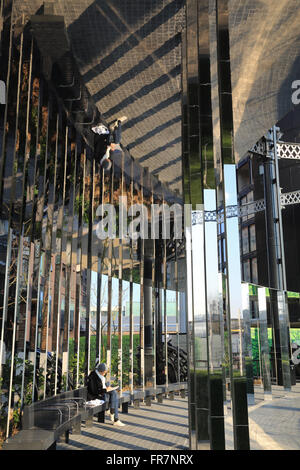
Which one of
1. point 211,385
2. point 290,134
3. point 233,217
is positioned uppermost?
point 290,134

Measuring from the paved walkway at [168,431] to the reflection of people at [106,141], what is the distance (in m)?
5.20

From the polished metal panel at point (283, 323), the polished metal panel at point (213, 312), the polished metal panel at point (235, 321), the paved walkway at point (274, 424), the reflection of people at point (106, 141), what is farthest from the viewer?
the polished metal panel at point (283, 323)

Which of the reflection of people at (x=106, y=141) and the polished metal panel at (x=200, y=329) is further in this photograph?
the reflection of people at (x=106, y=141)

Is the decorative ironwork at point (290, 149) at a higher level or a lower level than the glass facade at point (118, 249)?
higher

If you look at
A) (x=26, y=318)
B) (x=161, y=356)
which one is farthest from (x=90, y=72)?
(x=161, y=356)

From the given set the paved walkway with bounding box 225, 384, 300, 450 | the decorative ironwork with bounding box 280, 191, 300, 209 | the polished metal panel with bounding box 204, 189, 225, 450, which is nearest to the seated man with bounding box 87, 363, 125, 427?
the paved walkway with bounding box 225, 384, 300, 450

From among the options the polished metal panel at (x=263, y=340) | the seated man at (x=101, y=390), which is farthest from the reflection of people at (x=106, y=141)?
the polished metal panel at (x=263, y=340)

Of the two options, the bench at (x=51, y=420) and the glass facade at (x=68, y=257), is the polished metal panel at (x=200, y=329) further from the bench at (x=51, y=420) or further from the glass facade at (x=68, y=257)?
the glass facade at (x=68, y=257)

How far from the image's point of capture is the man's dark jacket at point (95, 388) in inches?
307

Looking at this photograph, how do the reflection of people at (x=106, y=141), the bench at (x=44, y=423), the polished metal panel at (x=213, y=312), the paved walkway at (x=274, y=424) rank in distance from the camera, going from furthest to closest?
the reflection of people at (x=106, y=141) → the paved walkway at (x=274, y=424) → the bench at (x=44, y=423) → the polished metal panel at (x=213, y=312)

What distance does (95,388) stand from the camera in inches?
307

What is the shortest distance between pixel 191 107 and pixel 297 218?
15.4 metres

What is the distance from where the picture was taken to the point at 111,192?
1011cm

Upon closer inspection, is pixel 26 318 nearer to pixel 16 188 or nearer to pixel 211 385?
pixel 16 188
